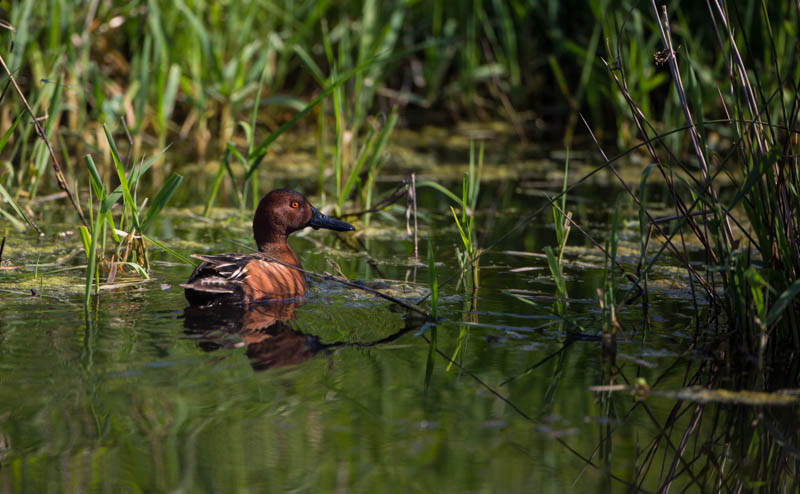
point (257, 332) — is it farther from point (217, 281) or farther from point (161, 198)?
point (161, 198)

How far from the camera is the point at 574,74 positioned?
9766 mm

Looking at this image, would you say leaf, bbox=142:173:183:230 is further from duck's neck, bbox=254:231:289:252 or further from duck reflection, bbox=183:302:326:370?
duck's neck, bbox=254:231:289:252

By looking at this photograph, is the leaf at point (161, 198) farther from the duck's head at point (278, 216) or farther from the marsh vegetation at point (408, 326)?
the duck's head at point (278, 216)

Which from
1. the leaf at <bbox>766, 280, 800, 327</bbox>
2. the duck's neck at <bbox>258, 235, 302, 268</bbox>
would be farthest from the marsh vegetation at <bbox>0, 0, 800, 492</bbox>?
the duck's neck at <bbox>258, 235, 302, 268</bbox>

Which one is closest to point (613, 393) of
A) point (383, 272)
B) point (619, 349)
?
point (619, 349)

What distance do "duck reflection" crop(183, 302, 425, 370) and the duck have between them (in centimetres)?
6

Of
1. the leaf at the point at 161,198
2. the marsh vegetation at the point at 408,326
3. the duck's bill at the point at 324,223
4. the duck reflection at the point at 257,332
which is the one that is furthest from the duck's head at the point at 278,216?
the leaf at the point at 161,198

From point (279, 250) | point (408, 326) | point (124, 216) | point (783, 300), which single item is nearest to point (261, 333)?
point (408, 326)

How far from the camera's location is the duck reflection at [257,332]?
3.61 metres

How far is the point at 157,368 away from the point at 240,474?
864mm

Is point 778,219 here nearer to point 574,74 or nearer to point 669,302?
point 669,302

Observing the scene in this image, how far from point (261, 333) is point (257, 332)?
0.9 inches

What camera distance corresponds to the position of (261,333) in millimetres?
3922

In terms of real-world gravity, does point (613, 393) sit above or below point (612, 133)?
below
